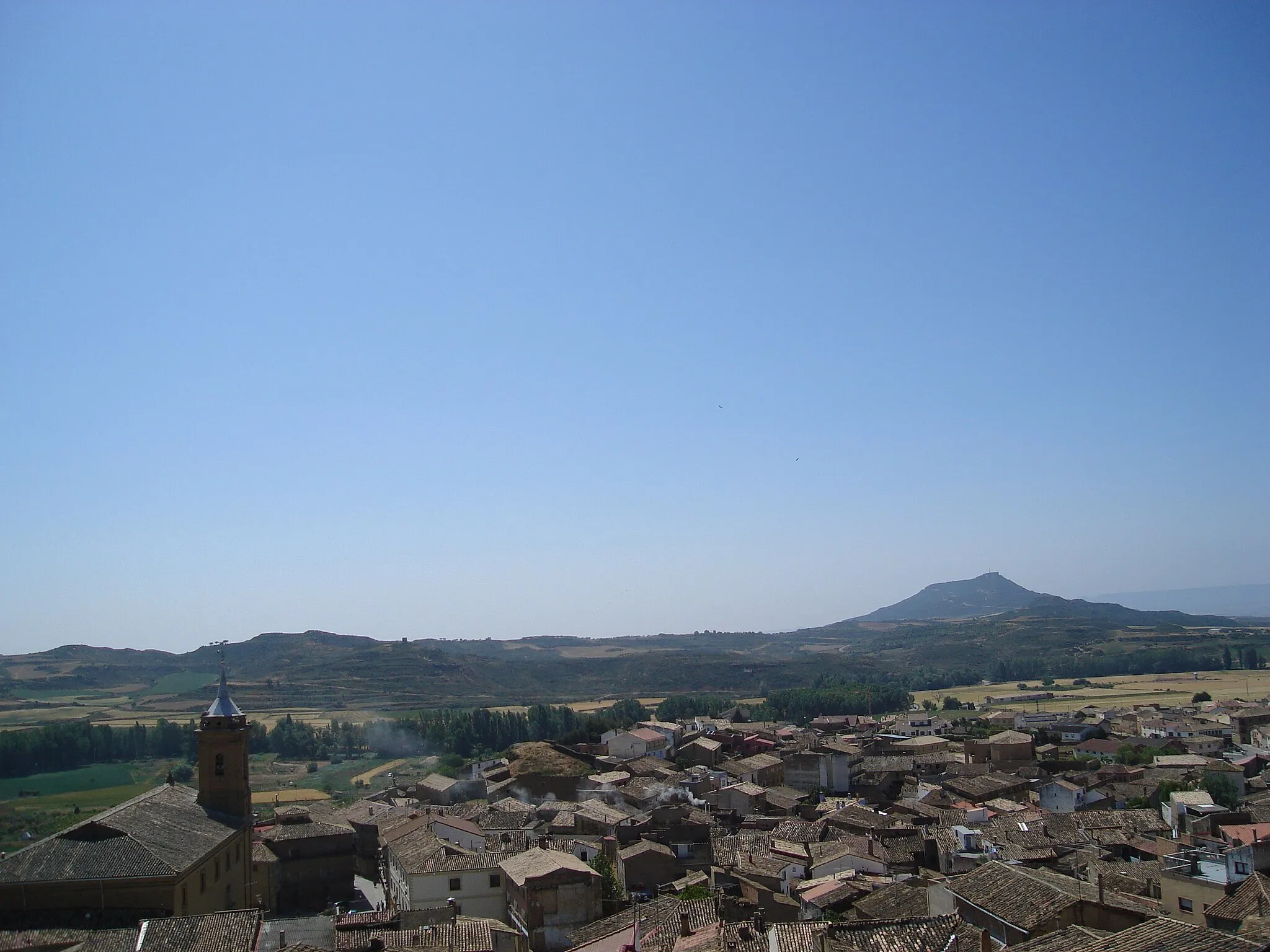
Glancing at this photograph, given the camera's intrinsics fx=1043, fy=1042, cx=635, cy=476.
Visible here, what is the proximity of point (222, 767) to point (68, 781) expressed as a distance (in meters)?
36.5

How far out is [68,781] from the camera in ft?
191

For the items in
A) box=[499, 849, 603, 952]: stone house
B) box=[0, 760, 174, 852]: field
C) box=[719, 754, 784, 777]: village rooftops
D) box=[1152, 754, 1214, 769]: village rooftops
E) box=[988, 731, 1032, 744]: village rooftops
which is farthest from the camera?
box=[988, 731, 1032, 744]: village rooftops

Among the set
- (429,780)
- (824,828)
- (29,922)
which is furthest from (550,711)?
(29,922)

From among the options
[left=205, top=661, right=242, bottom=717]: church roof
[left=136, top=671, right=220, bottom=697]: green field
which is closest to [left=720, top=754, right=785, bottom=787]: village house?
[left=205, top=661, right=242, bottom=717]: church roof

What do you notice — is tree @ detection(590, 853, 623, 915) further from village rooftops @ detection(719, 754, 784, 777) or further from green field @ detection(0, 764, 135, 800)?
green field @ detection(0, 764, 135, 800)

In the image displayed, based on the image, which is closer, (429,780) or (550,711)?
(429,780)

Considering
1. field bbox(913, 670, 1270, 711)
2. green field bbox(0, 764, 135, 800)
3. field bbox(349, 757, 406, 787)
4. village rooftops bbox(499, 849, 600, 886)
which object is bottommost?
field bbox(913, 670, 1270, 711)

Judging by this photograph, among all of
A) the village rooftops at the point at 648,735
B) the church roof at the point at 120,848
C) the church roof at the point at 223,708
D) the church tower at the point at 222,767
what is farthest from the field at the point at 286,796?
the church roof at the point at 120,848

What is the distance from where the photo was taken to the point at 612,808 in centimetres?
3766

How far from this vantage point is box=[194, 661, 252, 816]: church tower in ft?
94.7

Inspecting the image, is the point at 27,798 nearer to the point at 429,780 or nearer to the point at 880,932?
the point at 429,780

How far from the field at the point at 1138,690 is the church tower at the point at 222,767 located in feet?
220

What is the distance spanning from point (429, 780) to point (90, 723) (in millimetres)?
43993

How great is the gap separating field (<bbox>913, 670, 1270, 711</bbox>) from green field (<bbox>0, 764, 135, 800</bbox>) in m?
63.5
